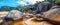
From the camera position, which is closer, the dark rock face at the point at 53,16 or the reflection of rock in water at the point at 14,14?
the dark rock face at the point at 53,16

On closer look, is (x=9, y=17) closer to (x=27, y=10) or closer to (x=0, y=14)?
(x=0, y=14)

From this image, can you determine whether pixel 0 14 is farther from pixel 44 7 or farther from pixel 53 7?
pixel 53 7

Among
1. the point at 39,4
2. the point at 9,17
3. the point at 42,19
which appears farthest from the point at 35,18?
Answer: the point at 9,17

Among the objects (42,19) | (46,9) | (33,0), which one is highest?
(33,0)

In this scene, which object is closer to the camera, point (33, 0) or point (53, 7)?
point (53, 7)

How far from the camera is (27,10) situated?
2434 millimetres

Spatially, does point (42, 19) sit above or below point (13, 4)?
below

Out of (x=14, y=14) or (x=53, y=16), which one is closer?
(x=53, y=16)

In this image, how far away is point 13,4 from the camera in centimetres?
245

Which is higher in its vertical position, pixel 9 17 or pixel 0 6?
pixel 0 6

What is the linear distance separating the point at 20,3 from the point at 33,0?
262 millimetres

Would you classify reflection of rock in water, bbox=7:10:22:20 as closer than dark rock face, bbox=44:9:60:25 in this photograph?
No

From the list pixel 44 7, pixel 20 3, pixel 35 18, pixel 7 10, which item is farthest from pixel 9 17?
pixel 44 7

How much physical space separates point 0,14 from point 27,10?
0.52 m
